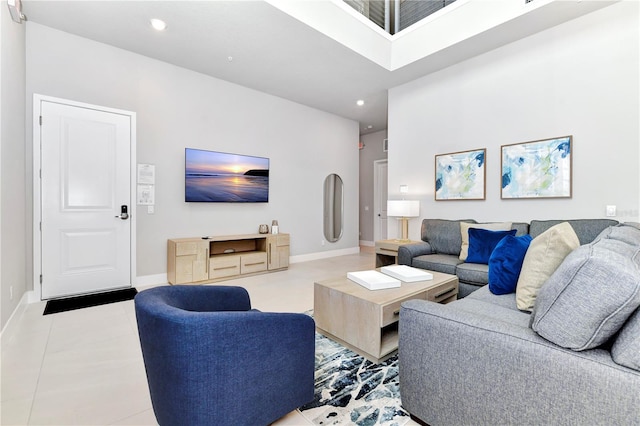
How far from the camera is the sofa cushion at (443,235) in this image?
3.64m

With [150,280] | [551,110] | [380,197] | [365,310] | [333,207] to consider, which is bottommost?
[150,280]

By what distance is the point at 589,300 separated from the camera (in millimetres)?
927

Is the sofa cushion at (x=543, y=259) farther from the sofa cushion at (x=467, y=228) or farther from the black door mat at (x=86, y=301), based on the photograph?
the black door mat at (x=86, y=301)

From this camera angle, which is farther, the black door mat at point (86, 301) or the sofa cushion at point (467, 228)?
the sofa cushion at point (467, 228)

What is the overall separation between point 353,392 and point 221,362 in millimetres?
888

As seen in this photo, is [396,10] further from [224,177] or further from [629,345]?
[629,345]

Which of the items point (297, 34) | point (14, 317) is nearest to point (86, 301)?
point (14, 317)

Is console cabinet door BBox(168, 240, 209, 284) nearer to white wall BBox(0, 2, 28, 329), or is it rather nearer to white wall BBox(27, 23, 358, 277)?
white wall BBox(27, 23, 358, 277)

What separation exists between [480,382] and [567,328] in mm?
370

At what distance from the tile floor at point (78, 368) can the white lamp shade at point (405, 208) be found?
1948mm

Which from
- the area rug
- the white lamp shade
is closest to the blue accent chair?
the area rug

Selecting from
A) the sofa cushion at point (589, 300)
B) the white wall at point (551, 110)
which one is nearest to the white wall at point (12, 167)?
the sofa cushion at point (589, 300)

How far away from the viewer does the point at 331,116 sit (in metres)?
6.11

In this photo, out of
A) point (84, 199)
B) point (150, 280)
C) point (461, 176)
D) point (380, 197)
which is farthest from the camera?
point (380, 197)
